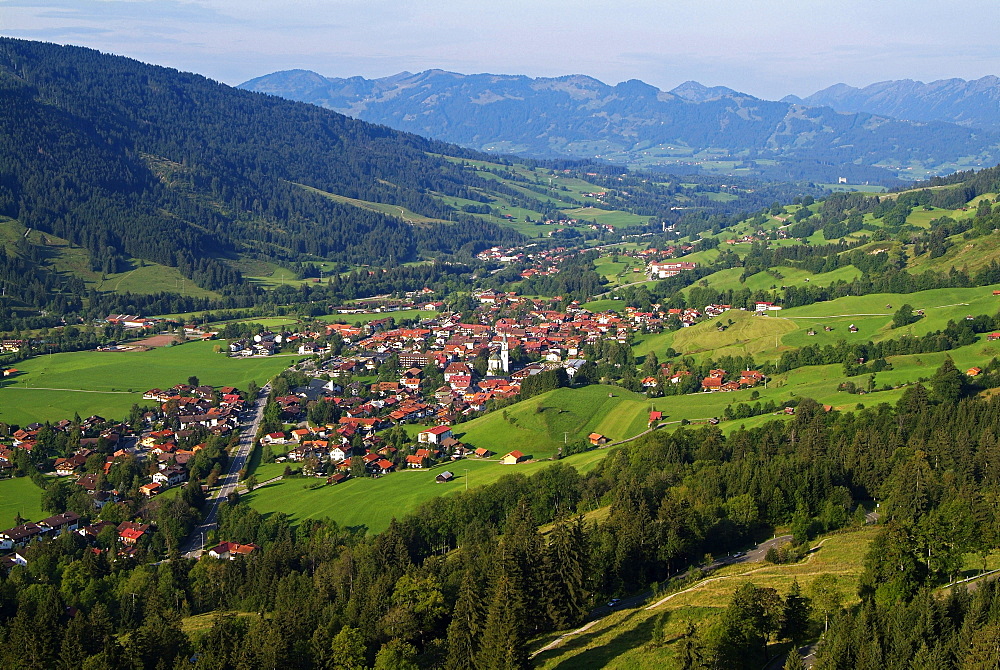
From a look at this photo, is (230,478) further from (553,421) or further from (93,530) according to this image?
(553,421)

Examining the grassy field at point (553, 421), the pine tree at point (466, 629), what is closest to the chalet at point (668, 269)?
the grassy field at point (553, 421)

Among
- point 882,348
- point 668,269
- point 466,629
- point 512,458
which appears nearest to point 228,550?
point 512,458

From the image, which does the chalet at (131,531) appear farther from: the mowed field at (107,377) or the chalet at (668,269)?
the chalet at (668,269)

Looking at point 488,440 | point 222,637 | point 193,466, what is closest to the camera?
point 222,637

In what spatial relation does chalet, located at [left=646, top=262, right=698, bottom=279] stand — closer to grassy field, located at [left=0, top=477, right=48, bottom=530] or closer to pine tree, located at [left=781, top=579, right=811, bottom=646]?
grassy field, located at [left=0, top=477, right=48, bottom=530]

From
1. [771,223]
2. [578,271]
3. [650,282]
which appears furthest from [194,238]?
[771,223]

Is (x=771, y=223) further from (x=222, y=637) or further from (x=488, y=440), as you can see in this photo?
(x=222, y=637)
